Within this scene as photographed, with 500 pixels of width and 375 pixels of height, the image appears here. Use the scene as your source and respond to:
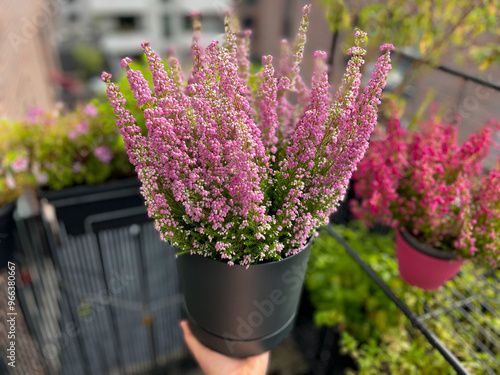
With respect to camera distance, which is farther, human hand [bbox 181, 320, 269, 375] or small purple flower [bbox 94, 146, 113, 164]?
small purple flower [bbox 94, 146, 113, 164]

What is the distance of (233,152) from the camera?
60 centimetres

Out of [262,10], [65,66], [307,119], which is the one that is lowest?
[65,66]

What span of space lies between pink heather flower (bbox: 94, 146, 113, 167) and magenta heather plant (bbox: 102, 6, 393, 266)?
1.03 meters

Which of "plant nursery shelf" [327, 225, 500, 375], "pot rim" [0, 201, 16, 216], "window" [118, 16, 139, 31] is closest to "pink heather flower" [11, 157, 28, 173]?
"pot rim" [0, 201, 16, 216]

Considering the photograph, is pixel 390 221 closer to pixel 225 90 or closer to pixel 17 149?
pixel 225 90

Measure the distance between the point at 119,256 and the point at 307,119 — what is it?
143 centimetres

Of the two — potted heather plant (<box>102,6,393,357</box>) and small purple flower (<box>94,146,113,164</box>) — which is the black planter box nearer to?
small purple flower (<box>94,146,113,164</box>)

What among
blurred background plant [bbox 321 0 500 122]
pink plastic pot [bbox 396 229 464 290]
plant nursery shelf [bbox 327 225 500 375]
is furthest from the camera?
blurred background plant [bbox 321 0 500 122]

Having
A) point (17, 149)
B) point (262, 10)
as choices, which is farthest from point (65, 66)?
point (17, 149)

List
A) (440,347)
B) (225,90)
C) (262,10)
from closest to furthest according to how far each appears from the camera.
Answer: (225,90)
(440,347)
(262,10)

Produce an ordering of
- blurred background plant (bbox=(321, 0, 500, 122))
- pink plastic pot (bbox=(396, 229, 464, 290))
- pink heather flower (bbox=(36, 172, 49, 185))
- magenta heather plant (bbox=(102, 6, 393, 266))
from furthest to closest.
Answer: pink heather flower (bbox=(36, 172, 49, 185)), blurred background plant (bbox=(321, 0, 500, 122)), pink plastic pot (bbox=(396, 229, 464, 290)), magenta heather plant (bbox=(102, 6, 393, 266))

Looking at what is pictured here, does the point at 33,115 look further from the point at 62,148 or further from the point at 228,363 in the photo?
the point at 228,363

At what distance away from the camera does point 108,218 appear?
1.72 m

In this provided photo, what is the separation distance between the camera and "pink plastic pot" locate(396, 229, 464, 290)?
100 centimetres
